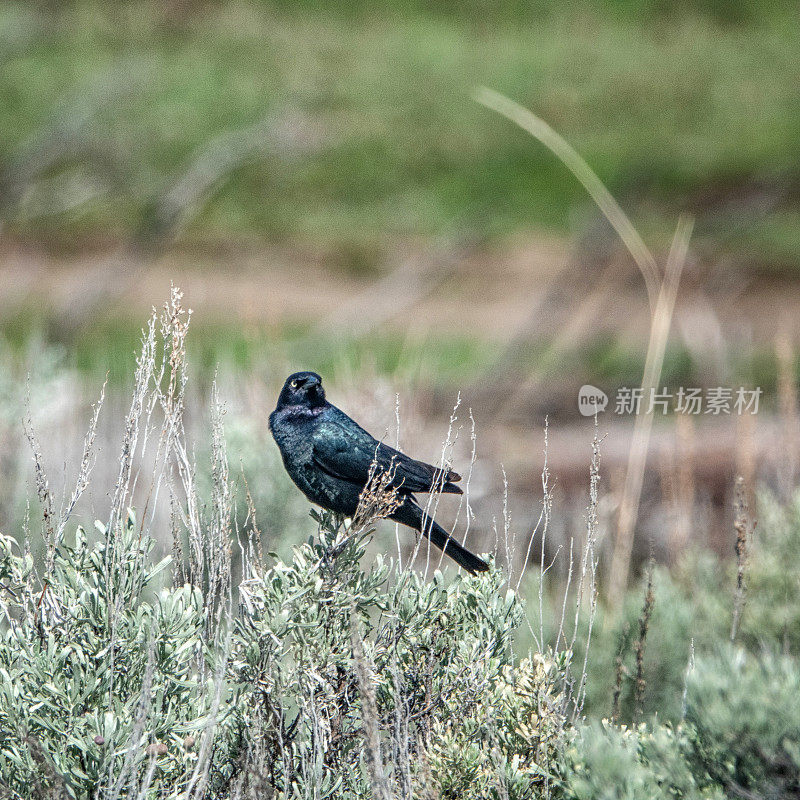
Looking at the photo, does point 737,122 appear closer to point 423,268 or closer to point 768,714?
point 423,268

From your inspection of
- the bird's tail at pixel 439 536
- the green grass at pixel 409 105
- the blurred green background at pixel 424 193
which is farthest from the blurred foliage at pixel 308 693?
the green grass at pixel 409 105

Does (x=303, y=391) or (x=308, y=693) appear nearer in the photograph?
(x=308, y=693)

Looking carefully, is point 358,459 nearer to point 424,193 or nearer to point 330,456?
point 330,456

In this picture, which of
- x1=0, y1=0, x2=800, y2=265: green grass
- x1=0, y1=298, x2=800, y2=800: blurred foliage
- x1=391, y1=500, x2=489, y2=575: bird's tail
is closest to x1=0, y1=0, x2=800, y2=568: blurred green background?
x1=0, y1=0, x2=800, y2=265: green grass

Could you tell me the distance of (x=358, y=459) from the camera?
305 centimetres

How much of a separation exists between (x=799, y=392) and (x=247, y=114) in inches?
402

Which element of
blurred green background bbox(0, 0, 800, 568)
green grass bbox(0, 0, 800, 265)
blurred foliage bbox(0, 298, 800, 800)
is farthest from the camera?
green grass bbox(0, 0, 800, 265)

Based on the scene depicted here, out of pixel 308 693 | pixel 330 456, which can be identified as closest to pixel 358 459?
pixel 330 456

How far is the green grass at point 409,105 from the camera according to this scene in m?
14.4

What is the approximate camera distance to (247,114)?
15562 millimetres

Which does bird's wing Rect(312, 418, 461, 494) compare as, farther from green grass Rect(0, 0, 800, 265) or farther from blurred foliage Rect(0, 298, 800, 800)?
green grass Rect(0, 0, 800, 265)

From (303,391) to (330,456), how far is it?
0.71 feet

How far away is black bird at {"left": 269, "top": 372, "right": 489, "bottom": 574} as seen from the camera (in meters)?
3.02

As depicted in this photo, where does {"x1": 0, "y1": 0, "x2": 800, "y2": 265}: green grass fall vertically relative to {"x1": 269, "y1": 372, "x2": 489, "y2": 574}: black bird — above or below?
above
